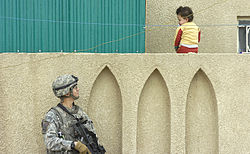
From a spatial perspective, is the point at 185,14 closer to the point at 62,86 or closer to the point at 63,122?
the point at 62,86

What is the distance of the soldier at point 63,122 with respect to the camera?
3783 mm

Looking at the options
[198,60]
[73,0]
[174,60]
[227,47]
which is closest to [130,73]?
[174,60]

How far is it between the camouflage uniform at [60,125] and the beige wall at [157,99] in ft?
2.56

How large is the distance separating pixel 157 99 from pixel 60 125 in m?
1.70

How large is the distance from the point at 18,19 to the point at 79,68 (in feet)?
3.40

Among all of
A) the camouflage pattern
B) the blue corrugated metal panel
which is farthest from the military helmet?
the blue corrugated metal panel

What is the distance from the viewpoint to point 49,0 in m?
5.02

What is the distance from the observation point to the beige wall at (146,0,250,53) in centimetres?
645

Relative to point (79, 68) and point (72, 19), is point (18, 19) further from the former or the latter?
point (79, 68)

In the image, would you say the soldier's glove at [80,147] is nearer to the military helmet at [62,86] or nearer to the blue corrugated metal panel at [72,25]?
the military helmet at [62,86]

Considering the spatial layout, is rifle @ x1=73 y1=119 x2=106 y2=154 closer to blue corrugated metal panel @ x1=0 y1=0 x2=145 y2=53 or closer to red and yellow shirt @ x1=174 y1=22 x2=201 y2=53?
blue corrugated metal panel @ x1=0 y1=0 x2=145 y2=53

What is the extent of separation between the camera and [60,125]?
401 centimetres

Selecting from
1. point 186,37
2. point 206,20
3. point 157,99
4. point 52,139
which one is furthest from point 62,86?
point 206,20

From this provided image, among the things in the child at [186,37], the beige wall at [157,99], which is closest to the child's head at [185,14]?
the child at [186,37]
